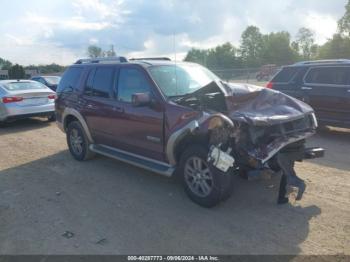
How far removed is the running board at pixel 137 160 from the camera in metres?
4.71

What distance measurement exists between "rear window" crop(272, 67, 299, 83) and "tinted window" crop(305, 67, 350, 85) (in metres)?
0.44

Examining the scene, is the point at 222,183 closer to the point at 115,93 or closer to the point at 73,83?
the point at 115,93

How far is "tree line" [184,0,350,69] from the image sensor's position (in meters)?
54.7

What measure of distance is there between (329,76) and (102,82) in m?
5.58

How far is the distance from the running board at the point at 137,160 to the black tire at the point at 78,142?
0.90 feet

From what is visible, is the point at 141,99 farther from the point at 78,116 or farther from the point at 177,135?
the point at 78,116

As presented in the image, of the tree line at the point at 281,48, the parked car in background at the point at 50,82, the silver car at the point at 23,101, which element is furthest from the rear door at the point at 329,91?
the tree line at the point at 281,48

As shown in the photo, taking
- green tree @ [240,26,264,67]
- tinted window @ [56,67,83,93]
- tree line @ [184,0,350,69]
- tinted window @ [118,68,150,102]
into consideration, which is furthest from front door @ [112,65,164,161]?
green tree @ [240,26,264,67]

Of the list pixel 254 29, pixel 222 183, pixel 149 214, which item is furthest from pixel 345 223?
pixel 254 29

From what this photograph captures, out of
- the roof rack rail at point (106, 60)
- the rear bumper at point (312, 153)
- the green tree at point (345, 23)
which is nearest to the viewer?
the rear bumper at point (312, 153)

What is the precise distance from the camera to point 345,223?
149 inches

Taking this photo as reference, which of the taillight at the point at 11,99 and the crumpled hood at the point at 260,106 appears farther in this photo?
the taillight at the point at 11,99

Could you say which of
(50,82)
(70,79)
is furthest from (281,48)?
(70,79)

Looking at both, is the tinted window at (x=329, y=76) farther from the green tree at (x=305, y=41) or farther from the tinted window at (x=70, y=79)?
the green tree at (x=305, y=41)
